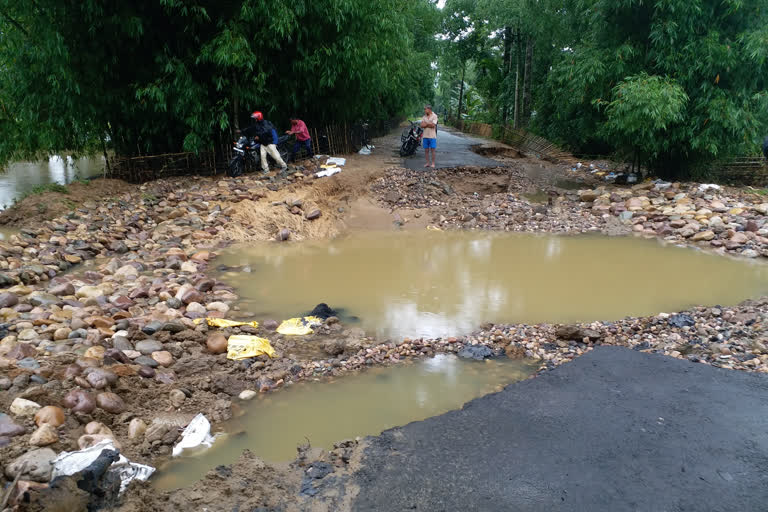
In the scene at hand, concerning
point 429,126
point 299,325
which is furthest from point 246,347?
point 429,126

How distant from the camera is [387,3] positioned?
1173 cm

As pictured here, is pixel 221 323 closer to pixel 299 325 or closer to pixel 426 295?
pixel 299 325

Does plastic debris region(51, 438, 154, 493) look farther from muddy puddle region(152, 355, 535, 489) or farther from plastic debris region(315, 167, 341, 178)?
plastic debris region(315, 167, 341, 178)

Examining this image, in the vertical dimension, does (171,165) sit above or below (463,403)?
above

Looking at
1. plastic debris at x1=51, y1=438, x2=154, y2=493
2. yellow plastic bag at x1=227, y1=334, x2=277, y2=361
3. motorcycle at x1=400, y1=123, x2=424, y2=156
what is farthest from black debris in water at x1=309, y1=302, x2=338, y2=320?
motorcycle at x1=400, y1=123, x2=424, y2=156

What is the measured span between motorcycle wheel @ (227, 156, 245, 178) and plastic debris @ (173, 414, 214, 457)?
27.5 feet

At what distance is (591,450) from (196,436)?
243 cm

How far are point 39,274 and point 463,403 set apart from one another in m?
5.51

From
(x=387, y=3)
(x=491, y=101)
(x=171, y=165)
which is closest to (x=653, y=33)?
(x=387, y=3)

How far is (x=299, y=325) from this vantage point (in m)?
5.18

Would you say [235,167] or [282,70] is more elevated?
[282,70]

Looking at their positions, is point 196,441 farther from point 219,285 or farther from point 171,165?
point 171,165

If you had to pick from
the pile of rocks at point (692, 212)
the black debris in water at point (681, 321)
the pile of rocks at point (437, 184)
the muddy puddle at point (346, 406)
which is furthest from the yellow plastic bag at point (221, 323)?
the pile of rocks at point (692, 212)

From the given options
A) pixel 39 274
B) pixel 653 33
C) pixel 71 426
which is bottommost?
pixel 71 426
